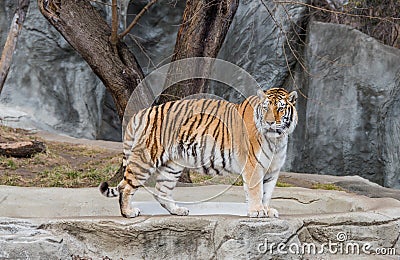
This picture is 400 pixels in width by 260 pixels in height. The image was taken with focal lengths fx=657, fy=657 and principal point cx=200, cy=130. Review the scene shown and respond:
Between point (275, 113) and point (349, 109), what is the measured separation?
6851 millimetres

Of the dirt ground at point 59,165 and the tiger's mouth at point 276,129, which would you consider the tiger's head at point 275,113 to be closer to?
the tiger's mouth at point 276,129

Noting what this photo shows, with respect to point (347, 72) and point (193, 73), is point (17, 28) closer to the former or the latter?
point (193, 73)

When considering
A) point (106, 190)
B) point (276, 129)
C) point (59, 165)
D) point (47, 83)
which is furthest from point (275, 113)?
point (47, 83)

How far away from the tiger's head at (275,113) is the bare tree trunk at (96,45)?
95.8 inches

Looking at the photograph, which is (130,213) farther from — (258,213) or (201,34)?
(201,34)

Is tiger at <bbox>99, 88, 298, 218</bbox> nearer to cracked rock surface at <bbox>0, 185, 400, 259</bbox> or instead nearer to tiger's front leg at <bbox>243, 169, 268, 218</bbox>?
tiger's front leg at <bbox>243, 169, 268, 218</bbox>

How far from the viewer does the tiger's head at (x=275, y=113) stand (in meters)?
4.56

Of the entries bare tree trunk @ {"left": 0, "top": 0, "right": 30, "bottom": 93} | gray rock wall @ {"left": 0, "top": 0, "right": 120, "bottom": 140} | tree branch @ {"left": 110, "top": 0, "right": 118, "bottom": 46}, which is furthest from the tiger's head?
gray rock wall @ {"left": 0, "top": 0, "right": 120, "bottom": 140}

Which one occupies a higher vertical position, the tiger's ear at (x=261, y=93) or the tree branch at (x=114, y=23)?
the tree branch at (x=114, y=23)

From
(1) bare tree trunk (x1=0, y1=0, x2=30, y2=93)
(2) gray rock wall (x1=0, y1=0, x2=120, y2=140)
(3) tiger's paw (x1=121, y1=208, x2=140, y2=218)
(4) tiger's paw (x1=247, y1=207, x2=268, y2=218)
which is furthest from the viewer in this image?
(2) gray rock wall (x1=0, y1=0, x2=120, y2=140)

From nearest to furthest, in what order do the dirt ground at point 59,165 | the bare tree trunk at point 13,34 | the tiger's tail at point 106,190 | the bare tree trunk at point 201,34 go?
the tiger's tail at point 106,190
the bare tree trunk at point 201,34
the dirt ground at point 59,165
the bare tree trunk at point 13,34

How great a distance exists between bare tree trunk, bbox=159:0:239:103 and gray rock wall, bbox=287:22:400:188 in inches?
164

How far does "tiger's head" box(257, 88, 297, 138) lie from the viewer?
456cm

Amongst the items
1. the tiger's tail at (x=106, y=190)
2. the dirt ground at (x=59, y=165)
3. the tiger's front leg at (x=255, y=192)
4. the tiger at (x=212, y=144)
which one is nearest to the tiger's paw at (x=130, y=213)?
the tiger at (x=212, y=144)
